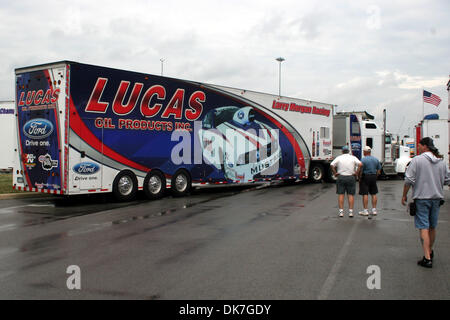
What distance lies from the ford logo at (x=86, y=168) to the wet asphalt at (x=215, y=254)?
1046 millimetres

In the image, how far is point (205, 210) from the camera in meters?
12.7

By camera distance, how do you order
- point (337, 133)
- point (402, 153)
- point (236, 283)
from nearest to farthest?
1. point (236, 283)
2. point (337, 133)
3. point (402, 153)

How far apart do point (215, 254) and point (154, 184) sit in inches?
321

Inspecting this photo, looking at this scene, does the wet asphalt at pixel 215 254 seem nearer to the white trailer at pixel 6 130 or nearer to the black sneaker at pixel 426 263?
the black sneaker at pixel 426 263

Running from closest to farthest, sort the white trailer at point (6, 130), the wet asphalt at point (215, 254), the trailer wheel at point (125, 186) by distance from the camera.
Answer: the wet asphalt at point (215, 254) → the trailer wheel at point (125, 186) → the white trailer at point (6, 130)

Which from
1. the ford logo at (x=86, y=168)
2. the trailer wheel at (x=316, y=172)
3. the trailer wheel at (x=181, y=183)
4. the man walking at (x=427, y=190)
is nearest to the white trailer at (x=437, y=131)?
the trailer wheel at (x=316, y=172)

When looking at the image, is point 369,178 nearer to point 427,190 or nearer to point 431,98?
point 427,190

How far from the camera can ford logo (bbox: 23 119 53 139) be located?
13.1m

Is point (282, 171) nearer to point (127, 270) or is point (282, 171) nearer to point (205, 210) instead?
point (205, 210)

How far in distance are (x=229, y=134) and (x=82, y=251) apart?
35.2 feet

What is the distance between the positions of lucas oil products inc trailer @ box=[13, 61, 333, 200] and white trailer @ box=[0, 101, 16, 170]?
35.7ft

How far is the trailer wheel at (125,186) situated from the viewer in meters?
14.0

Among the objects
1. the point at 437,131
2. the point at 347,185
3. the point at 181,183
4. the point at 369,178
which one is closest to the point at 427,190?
the point at 347,185
